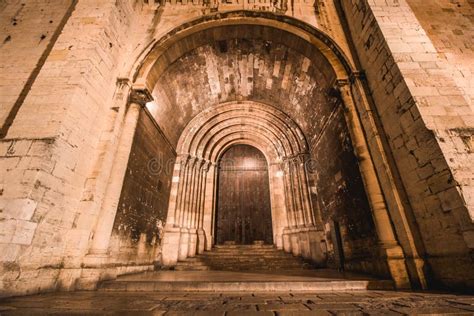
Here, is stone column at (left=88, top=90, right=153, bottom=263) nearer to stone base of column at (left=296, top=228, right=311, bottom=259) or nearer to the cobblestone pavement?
the cobblestone pavement

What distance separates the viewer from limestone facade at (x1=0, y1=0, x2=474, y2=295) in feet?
9.20

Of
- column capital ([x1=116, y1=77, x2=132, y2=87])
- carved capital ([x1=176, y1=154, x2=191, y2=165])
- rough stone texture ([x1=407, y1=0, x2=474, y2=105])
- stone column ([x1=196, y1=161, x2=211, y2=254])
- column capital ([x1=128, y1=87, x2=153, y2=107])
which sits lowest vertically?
stone column ([x1=196, y1=161, x2=211, y2=254])

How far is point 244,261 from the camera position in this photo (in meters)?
5.60

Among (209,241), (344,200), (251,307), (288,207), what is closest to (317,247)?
(288,207)

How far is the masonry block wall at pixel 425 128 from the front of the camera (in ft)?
8.60

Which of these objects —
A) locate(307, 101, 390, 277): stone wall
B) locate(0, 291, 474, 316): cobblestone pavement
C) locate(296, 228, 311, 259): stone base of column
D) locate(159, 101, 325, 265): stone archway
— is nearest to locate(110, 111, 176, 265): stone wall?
locate(159, 101, 325, 265): stone archway

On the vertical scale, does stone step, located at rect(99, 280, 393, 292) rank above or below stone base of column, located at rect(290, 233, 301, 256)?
below

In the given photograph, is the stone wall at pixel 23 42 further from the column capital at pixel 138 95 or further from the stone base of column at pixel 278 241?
the stone base of column at pixel 278 241

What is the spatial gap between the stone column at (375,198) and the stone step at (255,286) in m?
0.27

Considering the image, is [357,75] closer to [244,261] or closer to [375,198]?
[375,198]

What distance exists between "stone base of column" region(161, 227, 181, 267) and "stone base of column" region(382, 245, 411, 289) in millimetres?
4920

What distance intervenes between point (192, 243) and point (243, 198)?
9.10 feet

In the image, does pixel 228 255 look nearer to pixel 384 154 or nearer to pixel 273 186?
pixel 273 186

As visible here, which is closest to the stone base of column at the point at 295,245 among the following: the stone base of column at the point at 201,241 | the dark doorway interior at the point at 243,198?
the dark doorway interior at the point at 243,198
